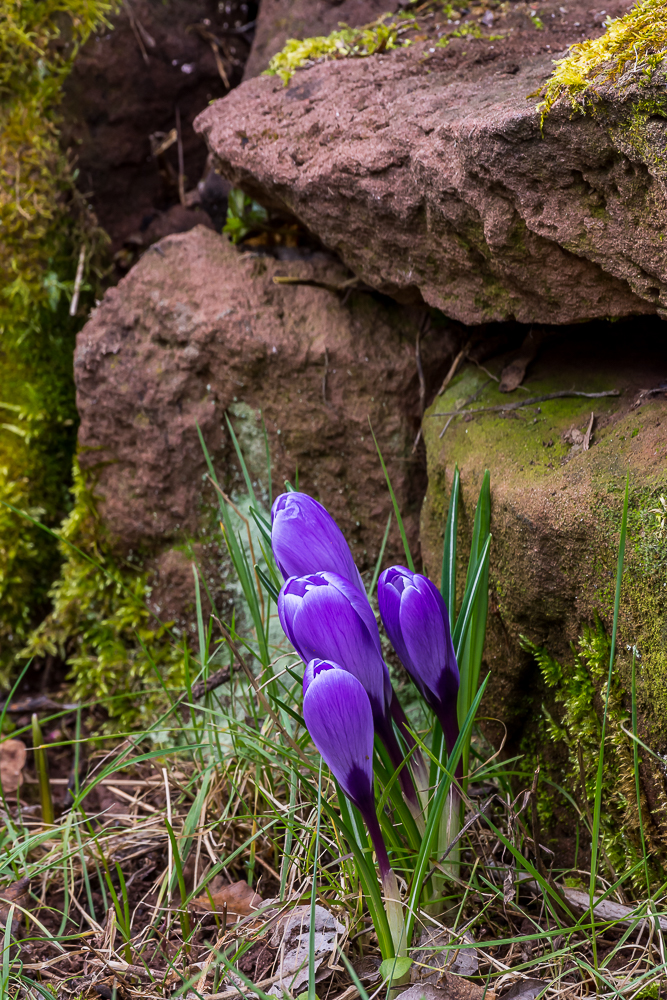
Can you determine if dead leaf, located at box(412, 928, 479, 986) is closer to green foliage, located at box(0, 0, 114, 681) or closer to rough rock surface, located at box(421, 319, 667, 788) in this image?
rough rock surface, located at box(421, 319, 667, 788)

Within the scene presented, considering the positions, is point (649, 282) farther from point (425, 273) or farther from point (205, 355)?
point (205, 355)

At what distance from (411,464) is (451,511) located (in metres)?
0.50

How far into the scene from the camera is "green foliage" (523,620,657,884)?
1323mm

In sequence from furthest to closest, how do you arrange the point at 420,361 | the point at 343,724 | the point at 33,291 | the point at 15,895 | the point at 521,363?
the point at 33,291
the point at 420,361
the point at 521,363
the point at 15,895
the point at 343,724

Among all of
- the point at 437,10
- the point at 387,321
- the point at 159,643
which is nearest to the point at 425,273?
the point at 387,321

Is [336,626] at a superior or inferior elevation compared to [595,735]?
superior

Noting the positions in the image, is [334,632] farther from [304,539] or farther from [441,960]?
[441,960]

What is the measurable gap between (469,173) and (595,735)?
1.04 metres

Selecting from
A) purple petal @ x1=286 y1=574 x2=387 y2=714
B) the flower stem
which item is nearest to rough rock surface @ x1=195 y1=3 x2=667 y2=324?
purple petal @ x1=286 y1=574 x2=387 y2=714

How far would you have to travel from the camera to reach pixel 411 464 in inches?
76.4

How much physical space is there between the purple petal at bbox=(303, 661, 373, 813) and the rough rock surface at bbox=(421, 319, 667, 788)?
0.49 metres

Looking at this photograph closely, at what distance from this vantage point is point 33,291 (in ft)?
7.75

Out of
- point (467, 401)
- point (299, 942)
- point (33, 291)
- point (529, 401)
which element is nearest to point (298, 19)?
point (33, 291)

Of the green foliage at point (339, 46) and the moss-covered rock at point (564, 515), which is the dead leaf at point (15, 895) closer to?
the moss-covered rock at point (564, 515)
